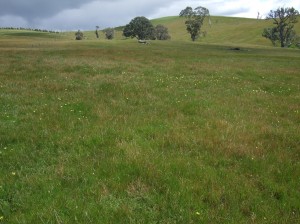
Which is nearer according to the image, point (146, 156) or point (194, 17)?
point (146, 156)

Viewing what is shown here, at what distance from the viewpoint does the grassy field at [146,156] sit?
673cm

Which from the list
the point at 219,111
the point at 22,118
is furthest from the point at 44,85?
the point at 219,111

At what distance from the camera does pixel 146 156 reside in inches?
351

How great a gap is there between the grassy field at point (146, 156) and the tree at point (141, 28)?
128330 mm

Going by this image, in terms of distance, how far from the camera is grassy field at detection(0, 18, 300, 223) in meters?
6.73

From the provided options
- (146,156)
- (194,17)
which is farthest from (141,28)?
(146,156)

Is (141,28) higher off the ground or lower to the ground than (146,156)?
higher

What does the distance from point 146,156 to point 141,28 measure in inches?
5428

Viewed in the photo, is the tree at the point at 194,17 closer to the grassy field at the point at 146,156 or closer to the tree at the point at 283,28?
the tree at the point at 283,28

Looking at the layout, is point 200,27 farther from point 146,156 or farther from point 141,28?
point 146,156

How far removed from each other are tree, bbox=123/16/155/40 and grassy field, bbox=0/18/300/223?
128 m

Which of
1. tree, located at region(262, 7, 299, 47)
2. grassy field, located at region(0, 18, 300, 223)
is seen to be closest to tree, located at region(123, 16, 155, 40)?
tree, located at region(262, 7, 299, 47)

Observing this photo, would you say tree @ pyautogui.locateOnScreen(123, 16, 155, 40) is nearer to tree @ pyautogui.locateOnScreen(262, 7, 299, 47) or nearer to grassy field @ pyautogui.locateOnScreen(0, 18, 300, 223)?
tree @ pyautogui.locateOnScreen(262, 7, 299, 47)

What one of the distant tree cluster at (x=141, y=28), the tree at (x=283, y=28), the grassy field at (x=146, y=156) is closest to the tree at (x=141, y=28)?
the distant tree cluster at (x=141, y=28)
